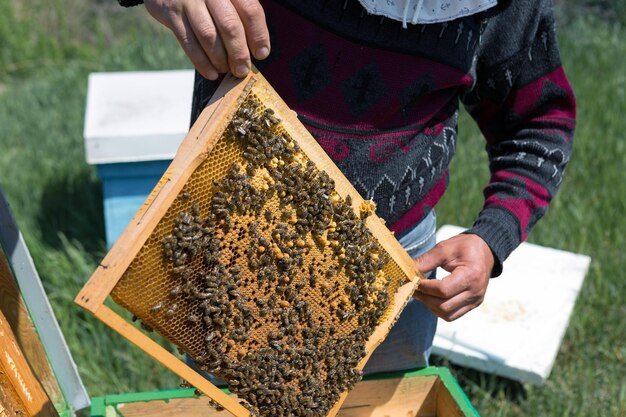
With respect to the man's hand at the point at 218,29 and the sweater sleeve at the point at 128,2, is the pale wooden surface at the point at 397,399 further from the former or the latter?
the sweater sleeve at the point at 128,2

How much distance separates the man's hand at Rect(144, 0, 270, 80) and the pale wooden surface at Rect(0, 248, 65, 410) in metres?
0.99

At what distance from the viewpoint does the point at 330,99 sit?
197 cm

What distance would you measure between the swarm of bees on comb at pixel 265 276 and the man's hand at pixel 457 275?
0.38 ft

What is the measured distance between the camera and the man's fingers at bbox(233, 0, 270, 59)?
5.24 ft

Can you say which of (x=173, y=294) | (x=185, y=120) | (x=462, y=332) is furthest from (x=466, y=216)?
(x=173, y=294)

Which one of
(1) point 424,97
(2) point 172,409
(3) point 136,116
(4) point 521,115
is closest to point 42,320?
(2) point 172,409

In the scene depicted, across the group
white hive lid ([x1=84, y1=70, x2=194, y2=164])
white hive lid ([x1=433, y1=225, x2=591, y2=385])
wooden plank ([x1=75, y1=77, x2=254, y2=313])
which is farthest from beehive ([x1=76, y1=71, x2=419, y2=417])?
white hive lid ([x1=84, y1=70, x2=194, y2=164])

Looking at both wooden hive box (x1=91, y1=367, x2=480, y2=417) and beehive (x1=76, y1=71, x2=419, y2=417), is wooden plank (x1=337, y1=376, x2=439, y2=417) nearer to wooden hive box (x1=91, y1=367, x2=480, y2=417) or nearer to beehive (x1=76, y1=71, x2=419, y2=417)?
wooden hive box (x1=91, y1=367, x2=480, y2=417)

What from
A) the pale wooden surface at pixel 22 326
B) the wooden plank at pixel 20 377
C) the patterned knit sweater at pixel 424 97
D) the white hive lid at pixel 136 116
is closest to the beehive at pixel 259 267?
the patterned knit sweater at pixel 424 97

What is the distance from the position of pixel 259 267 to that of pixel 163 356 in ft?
1.11

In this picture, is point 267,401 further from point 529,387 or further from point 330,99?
point 529,387

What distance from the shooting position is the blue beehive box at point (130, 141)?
416 cm

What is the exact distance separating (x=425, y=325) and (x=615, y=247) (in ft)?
8.20

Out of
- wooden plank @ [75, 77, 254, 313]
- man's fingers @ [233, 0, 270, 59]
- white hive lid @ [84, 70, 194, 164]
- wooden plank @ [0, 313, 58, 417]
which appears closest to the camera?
wooden plank @ [75, 77, 254, 313]
